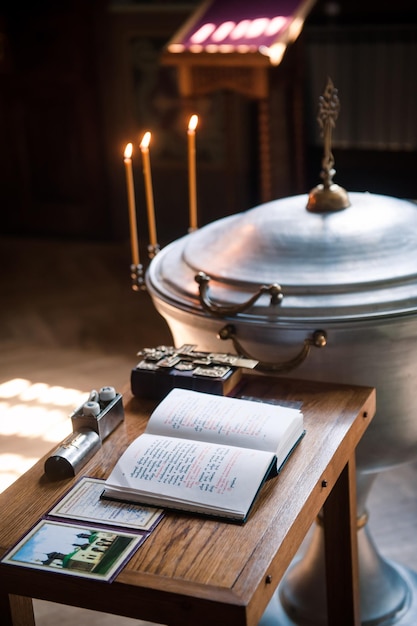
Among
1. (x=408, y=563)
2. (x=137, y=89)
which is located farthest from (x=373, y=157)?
(x=408, y=563)

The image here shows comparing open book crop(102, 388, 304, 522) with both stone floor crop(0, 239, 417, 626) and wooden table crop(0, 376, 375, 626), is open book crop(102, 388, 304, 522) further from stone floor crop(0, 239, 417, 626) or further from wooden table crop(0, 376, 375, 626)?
stone floor crop(0, 239, 417, 626)

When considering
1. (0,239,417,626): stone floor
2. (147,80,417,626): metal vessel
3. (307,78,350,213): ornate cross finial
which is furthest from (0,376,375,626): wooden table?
(0,239,417,626): stone floor

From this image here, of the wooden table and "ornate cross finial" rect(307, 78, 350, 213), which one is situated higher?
"ornate cross finial" rect(307, 78, 350, 213)

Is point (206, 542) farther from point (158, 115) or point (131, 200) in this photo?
point (158, 115)

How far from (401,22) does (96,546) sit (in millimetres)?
3511

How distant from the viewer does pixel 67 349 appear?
346 centimetres

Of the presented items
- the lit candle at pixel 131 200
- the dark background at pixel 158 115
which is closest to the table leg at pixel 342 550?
the lit candle at pixel 131 200

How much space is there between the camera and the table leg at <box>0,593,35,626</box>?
1300 millimetres

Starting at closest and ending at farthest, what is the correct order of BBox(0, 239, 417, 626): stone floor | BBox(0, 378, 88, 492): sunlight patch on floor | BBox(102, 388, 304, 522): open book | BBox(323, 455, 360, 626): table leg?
BBox(102, 388, 304, 522): open book → BBox(323, 455, 360, 626): table leg → BBox(0, 239, 417, 626): stone floor → BBox(0, 378, 88, 492): sunlight patch on floor

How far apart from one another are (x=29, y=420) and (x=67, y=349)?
1.95 ft

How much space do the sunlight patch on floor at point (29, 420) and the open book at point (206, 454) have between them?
1238mm

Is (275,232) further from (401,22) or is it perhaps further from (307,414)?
(401,22)

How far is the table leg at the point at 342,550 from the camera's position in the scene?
1.58 metres

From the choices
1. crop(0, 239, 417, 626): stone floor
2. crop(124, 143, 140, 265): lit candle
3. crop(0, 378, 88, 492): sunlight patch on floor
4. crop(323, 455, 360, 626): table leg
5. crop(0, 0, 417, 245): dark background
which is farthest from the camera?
crop(0, 0, 417, 245): dark background
